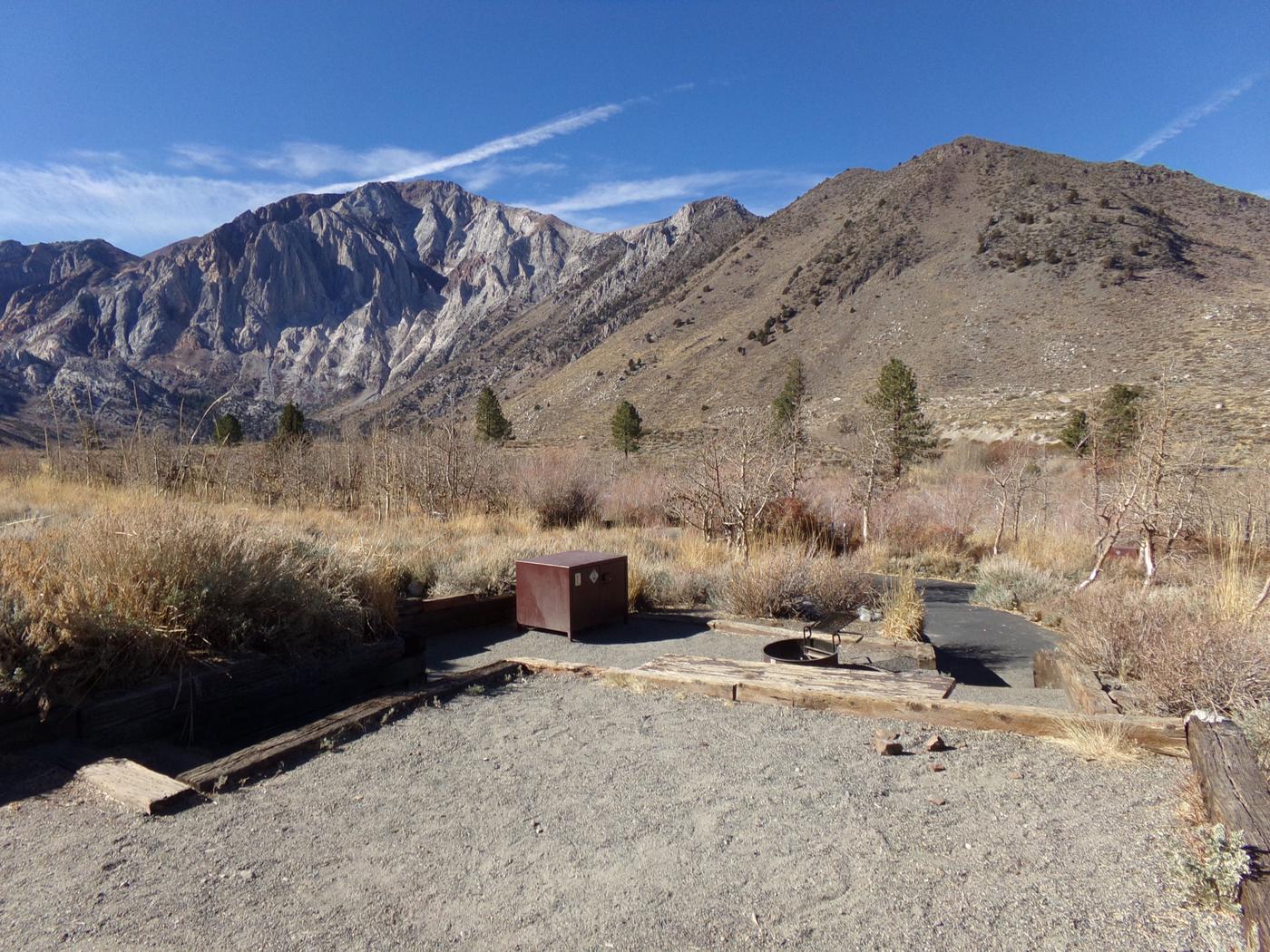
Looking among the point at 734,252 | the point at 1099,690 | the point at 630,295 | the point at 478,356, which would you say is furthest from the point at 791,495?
the point at 478,356

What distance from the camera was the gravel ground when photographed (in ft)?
8.29

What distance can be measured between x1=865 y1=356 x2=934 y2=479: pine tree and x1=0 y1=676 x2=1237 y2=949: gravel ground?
3007cm

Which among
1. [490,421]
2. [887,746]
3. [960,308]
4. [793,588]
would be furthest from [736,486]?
[960,308]

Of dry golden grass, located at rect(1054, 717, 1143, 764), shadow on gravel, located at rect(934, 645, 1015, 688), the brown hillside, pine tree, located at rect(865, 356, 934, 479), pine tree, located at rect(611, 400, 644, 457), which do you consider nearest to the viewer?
dry golden grass, located at rect(1054, 717, 1143, 764)

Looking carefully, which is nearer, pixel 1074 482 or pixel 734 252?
pixel 1074 482

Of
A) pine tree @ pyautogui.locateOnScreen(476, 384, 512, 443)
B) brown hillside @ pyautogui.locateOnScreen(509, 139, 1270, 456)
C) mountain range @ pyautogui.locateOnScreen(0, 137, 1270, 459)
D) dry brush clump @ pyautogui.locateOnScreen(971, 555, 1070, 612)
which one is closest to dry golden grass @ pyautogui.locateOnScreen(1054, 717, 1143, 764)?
mountain range @ pyautogui.locateOnScreen(0, 137, 1270, 459)

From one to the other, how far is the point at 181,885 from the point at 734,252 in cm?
10560

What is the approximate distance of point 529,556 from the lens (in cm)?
886

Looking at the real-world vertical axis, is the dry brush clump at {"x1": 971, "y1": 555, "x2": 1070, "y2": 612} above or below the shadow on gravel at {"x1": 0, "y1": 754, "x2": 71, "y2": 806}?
below

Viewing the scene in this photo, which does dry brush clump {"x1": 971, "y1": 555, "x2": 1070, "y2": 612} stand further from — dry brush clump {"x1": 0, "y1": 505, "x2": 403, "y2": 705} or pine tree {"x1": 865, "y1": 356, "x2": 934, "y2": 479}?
pine tree {"x1": 865, "y1": 356, "x2": 934, "y2": 479}

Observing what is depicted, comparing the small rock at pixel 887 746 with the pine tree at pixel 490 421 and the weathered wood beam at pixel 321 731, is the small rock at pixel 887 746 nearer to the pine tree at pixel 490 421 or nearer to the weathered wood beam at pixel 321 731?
the weathered wood beam at pixel 321 731

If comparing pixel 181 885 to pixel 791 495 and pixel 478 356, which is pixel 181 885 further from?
pixel 478 356

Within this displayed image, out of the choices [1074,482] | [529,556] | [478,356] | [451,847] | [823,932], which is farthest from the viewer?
[478,356]

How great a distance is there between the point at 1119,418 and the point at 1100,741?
14.2 m
